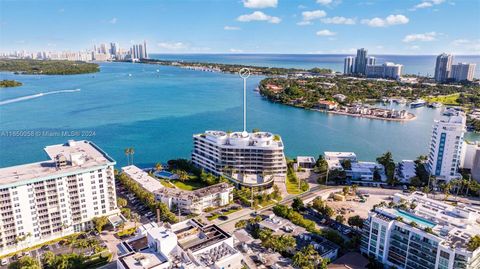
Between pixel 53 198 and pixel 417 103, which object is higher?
pixel 417 103

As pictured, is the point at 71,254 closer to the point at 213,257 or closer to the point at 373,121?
the point at 213,257

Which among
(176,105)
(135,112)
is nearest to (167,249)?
(135,112)

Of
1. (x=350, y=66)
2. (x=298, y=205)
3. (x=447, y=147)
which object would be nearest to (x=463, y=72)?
(x=350, y=66)

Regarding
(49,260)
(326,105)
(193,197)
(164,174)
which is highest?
(326,105)

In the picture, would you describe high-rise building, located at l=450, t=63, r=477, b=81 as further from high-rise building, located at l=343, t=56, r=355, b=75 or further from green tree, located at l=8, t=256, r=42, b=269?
green tree, located at l=8, t=256, r=42, b=269

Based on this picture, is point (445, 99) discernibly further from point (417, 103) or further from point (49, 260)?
point (49, 260)

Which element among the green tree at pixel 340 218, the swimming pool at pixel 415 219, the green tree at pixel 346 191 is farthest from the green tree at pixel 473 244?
the green tree at pixel 346 191
